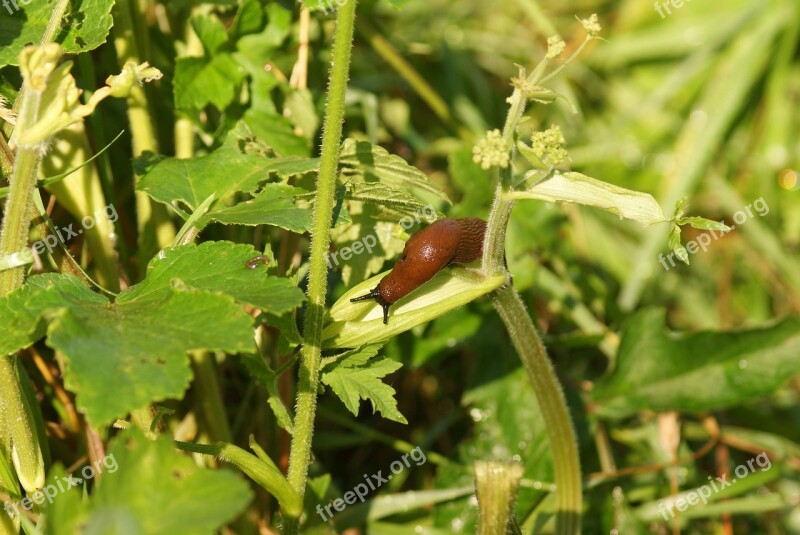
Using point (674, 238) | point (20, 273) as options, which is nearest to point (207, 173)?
point (20, 273)

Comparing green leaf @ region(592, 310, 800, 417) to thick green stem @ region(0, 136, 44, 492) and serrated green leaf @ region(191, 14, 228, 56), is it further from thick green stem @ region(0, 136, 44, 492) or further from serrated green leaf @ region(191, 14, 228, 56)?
thick green stem @ region(0, 136, 44, 492)

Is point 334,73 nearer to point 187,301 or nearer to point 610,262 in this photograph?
point 187,301

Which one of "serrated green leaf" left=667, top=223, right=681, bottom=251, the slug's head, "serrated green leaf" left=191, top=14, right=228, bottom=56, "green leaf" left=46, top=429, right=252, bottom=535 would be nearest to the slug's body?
the slug's head

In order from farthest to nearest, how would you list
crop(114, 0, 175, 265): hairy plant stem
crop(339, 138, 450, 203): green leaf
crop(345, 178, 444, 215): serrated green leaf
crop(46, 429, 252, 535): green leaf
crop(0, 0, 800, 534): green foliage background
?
crop(114, 0, 175, 265): hairy plant stem → crop(339, 138, 450, 203): green leaf → crop(345, 178, 444, 215): serrated green leaf → crop(0, 0, 800, 534): green foliage background → crop(46, 429, 252, 535): green leaf

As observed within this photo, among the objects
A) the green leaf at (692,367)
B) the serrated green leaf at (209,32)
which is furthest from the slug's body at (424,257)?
the green leaf at (692,367)

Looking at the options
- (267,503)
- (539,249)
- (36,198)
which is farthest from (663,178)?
(36,198)
